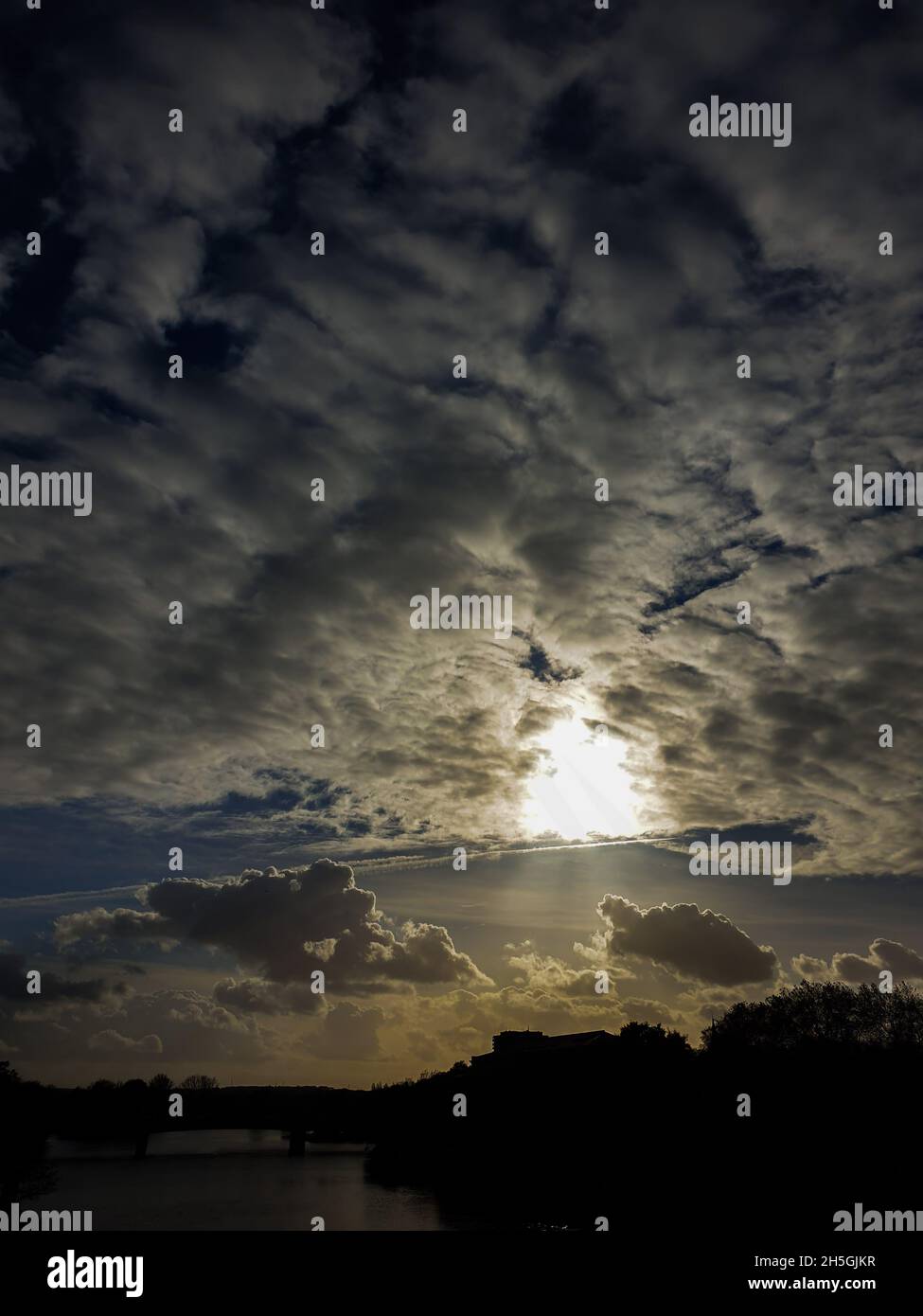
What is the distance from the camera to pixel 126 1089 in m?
191

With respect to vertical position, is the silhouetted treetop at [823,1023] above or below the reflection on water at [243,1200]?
above

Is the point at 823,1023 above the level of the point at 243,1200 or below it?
above

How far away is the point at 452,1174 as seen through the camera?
14525cm

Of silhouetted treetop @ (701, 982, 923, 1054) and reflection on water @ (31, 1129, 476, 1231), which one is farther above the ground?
silhouetted treetop @ (701, 982, 923, 1054)

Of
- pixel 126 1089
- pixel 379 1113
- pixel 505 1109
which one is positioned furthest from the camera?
pixel 126 1089
